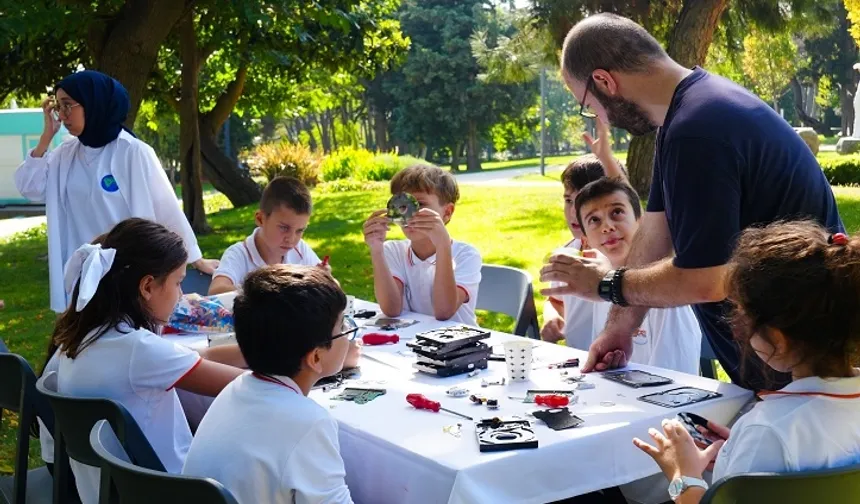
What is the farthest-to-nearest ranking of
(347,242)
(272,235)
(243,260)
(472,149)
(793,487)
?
(472,149) < (347,242) < (243,260) < (272,235) < (793,487)

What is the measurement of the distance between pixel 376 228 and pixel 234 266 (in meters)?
0.77

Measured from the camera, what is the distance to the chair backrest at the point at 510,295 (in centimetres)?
446

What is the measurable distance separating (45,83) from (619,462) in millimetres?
11087

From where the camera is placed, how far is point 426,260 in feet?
14.0

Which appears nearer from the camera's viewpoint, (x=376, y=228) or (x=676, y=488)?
(x=676, y=488)

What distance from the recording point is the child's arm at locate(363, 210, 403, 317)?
13.4ft

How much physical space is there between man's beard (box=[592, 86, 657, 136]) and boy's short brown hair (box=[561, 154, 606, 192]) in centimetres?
123

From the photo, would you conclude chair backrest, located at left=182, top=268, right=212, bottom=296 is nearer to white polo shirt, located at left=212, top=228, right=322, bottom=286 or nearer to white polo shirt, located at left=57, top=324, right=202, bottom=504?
white polo shirt, located at left=212, top=228, right=322, bottom=286

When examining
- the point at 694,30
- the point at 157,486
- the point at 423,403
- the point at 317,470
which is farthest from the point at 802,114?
the point at 157,486

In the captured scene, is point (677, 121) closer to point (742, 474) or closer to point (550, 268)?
point (550, 268)

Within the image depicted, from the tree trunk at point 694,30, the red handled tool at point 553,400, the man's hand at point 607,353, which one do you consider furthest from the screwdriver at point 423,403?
the tree trunk at point 694,30

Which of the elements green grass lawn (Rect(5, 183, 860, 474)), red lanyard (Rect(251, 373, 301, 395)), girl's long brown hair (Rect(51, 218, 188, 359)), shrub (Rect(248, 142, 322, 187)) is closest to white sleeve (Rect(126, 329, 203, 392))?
girl's long brown hair (Rect(51, 218, 188, 359))

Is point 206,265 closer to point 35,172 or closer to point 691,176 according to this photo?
point 35,172

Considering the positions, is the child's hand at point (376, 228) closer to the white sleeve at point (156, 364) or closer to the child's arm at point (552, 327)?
the child's arm at point (552, 327)
